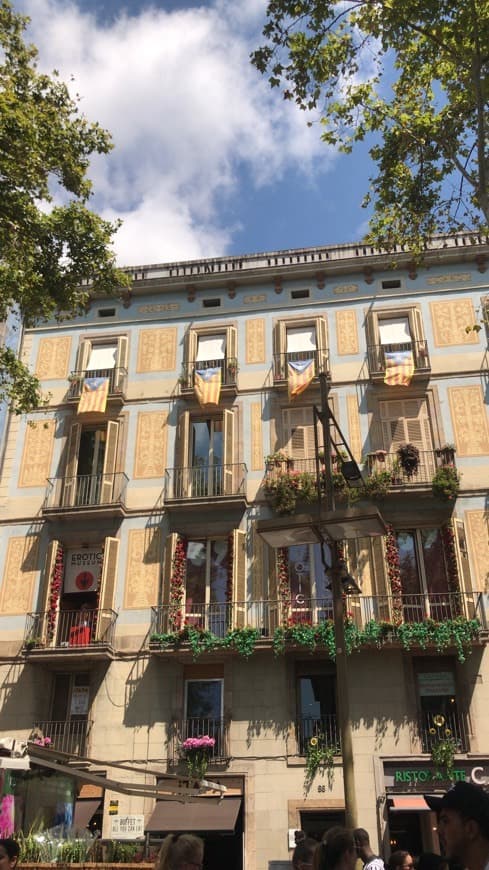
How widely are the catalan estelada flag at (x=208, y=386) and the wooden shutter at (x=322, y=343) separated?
301 cm

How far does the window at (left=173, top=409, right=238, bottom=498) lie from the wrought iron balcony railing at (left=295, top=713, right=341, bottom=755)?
6.33 m

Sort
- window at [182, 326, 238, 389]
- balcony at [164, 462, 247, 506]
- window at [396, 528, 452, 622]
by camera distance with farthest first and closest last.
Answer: window at [182, 326, 238, 389] → balcony at [164, 462, 247, 506] → window at [396, 528, 452, 622]

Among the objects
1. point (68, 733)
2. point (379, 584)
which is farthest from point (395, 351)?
point (68, 733)

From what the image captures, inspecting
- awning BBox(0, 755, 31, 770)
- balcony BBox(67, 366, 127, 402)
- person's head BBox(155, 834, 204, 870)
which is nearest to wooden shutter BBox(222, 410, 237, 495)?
balcony BBox(67, 366, 127, 402)

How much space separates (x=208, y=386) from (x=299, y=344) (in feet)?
10.8

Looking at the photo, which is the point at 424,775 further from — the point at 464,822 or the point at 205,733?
the point at 464,822

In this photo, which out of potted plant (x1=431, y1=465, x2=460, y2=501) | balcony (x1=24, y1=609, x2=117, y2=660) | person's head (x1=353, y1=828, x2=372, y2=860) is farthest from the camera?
potted plant (x1=431, y1=465, x2=460, y2=501)

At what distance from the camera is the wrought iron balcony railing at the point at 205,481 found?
836 inches

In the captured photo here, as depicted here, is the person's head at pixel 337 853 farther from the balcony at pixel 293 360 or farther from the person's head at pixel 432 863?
the balcony at pixel 293 360

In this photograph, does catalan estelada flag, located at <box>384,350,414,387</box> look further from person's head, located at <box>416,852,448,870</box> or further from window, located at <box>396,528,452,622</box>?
person's head, located at <box>416,852,448,870</box>

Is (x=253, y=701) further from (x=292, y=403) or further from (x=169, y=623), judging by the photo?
(x=292, y=403)

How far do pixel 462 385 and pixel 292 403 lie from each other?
4.96m

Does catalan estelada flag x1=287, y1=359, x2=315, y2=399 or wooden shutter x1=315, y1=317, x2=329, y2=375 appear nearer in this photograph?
catalan estelada flag x1=287, y1=359, x2=315, y2=399

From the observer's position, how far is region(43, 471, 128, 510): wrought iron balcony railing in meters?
21.6
